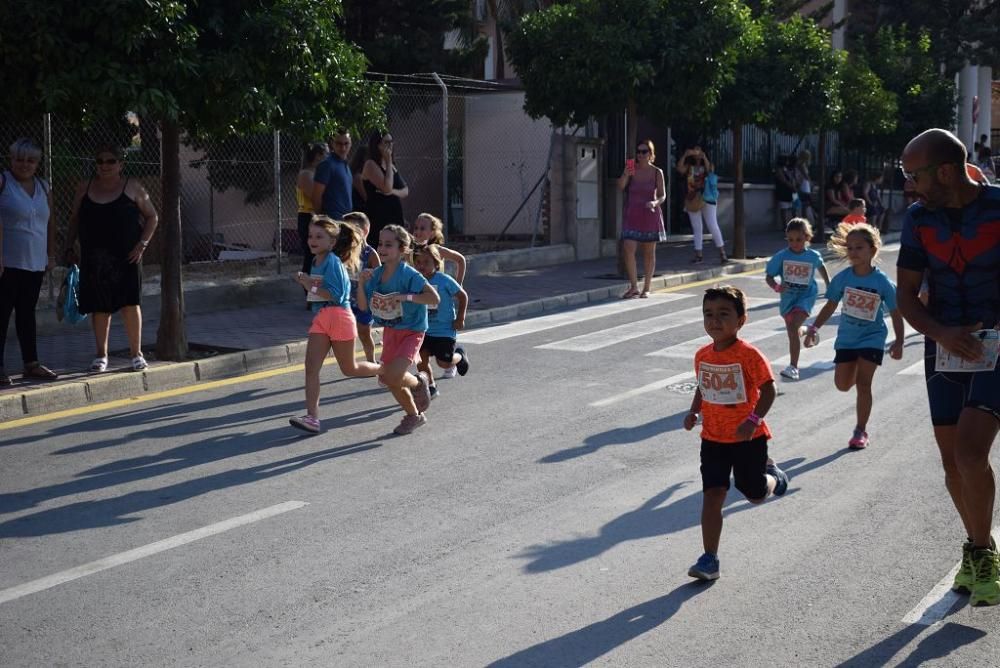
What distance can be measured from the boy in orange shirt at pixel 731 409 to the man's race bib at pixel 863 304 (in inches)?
115

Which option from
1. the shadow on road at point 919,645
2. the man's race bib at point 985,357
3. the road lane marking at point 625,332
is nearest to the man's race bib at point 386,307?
the road lane marking at point 625,332

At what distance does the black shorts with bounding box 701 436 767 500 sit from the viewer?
18.7 feet

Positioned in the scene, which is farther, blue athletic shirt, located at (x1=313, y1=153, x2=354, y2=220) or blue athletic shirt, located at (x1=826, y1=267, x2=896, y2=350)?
blue athletic shirt, located at (x1=313, y1=153, x2=354, y2=220)

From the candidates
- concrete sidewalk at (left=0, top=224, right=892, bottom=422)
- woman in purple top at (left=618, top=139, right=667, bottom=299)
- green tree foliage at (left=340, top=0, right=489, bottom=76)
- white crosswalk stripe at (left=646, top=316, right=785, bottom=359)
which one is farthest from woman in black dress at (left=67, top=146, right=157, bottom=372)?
green tree foliage at (left=340, top=0, right=489, bottom=76)

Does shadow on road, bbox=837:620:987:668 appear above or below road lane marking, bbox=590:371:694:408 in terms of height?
below

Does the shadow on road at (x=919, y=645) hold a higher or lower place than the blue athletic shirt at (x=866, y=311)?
lower

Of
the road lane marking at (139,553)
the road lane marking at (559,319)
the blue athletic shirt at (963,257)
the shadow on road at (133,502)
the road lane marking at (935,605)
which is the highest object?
the blue athletic shirt at (963,257)

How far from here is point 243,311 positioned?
15.0 metres

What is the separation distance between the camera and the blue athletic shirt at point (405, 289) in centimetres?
877

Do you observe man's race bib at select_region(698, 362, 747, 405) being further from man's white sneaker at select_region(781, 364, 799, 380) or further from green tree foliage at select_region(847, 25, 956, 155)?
green tree foliage at select_region(847, 25, 956, 155)

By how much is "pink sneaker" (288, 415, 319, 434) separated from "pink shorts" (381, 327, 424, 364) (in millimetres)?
623

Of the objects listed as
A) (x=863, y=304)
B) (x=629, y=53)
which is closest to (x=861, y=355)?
(x=863, y=304)

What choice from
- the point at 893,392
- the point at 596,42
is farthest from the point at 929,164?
the point at 596,42

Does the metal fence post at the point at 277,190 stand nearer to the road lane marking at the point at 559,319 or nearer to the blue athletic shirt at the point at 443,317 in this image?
the road lane marking at the point at 559,319
